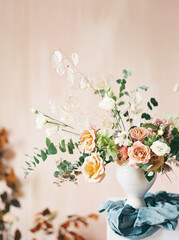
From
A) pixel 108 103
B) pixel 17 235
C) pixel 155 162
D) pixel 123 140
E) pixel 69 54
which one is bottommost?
pixel 155 162

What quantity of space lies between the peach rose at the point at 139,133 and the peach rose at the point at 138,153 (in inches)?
0.8

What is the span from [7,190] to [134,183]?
3.88ft

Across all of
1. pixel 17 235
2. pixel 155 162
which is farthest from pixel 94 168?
pixel 17 235

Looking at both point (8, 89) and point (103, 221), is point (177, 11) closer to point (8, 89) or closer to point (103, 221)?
point (8, 89)

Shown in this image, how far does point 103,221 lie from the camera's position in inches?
76.0

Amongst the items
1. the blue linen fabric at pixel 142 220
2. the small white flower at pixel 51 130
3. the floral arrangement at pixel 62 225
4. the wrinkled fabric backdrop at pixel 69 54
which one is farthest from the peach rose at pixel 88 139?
the floral arrangement at pixel 62 225

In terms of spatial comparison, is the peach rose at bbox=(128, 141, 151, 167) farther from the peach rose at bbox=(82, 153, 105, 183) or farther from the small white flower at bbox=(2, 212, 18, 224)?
the small white flower at bbox=(2, 212, 18, 224)

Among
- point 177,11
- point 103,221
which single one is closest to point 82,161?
point 103,221

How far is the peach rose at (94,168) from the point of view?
103 cm

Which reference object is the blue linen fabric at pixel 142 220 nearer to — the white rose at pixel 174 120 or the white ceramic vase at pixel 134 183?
the white ceramic vase at pixel 134 183

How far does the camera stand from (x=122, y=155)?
106 centimetres

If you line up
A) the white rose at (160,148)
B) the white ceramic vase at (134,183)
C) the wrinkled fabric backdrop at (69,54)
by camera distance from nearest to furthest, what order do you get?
the white rose at (160,148) → the white ceramic vase at (134,183) → the wrinkled fabric backdrop at (69,54)

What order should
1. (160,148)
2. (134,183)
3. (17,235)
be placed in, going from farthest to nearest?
1. (17,235)
2. (134,183)
3. (160,148)

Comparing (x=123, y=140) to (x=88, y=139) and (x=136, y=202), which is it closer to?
(x=88, y=139)
